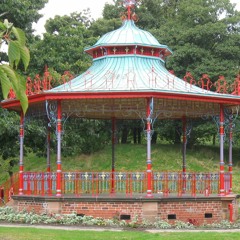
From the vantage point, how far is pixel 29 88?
17.5 meters

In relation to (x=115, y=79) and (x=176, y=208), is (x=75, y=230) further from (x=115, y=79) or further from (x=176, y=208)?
(x=115, y=79)

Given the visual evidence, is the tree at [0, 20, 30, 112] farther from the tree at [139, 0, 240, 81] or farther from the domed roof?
the tree at [139, 0, 240, 81]

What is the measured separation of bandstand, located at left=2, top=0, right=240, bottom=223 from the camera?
15.7 m

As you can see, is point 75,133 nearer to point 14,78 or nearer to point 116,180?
point 116,180

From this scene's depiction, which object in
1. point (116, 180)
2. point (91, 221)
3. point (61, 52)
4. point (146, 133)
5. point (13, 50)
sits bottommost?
point (91, 221)

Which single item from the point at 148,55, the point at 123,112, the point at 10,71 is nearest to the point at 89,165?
the point at 123,112

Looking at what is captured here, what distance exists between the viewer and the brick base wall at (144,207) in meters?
15.5

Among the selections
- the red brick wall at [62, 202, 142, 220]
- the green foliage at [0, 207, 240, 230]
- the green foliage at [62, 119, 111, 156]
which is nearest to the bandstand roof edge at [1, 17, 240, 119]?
the red brick wall at [62, 202, 142, 220]

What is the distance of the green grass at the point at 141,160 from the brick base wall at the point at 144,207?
647 inches

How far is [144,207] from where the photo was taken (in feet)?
50.9

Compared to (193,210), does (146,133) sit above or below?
above

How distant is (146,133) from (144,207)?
2321mm

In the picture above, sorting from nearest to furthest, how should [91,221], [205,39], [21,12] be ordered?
1. [91,221]
2. [21,12]
3. [205,39]

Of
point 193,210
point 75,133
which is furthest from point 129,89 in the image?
point 75,133
